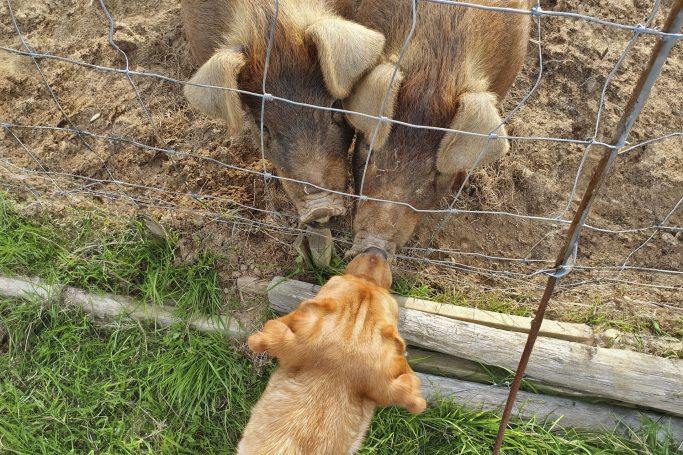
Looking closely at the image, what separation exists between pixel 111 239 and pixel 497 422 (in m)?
2.63

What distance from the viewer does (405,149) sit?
2.68 metres

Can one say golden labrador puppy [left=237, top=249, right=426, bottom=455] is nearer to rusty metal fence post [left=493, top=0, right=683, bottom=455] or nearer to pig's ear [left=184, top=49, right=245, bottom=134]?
rusty metal fence post [left=493, top=0, right=683, bottom=455]

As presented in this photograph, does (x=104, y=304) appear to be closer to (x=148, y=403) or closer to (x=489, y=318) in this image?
(x=148, y=403)

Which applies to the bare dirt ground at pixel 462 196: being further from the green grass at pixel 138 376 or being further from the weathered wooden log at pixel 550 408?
the weathered wooden log at pixel 550 408

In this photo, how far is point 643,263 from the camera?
11.2 feet

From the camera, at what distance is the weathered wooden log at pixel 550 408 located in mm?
2928

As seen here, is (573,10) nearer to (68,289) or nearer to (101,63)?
(101,63)

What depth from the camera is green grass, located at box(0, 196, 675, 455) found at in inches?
120

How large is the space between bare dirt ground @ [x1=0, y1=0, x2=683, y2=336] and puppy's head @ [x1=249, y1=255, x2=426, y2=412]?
3.91 feet

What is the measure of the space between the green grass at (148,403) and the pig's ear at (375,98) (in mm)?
1534

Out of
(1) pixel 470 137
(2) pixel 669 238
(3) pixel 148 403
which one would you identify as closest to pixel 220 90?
(1) pixel 470 137

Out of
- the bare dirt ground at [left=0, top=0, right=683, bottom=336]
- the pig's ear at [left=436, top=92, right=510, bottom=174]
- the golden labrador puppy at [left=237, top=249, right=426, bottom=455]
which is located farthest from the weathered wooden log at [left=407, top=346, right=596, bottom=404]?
the pig's ear at [left=436, top=92, right=510, bottom=174]

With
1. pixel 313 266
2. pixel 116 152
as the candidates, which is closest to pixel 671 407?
pixel 313 266

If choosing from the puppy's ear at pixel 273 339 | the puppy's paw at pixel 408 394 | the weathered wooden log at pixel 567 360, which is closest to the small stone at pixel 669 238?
the weathered wooden log at pixel 567 360
